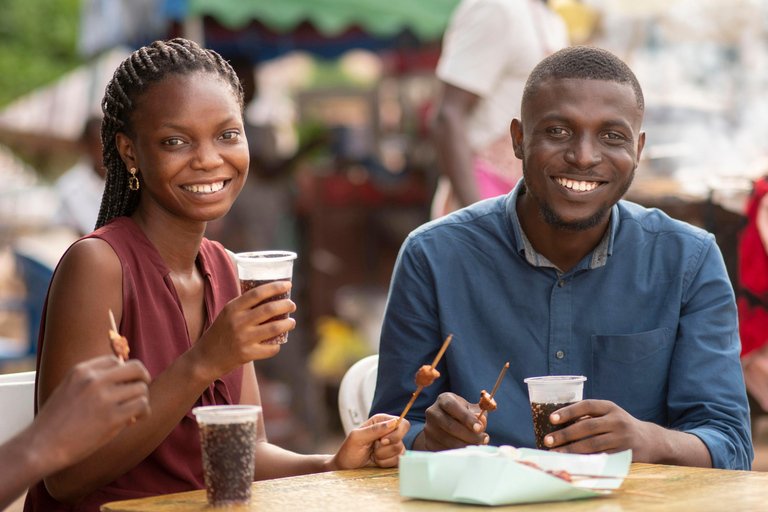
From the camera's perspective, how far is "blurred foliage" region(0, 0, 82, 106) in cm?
2739

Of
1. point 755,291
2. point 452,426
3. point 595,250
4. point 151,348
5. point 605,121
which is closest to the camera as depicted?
point 452,426

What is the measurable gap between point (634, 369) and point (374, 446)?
2.86 feet

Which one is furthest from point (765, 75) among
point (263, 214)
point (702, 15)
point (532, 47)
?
point (263, 214)

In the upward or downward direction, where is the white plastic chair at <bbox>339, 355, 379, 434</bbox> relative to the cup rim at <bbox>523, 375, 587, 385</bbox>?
downward

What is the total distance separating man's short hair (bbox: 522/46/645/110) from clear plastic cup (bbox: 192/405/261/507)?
1.53 meters

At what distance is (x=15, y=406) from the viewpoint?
2771mm

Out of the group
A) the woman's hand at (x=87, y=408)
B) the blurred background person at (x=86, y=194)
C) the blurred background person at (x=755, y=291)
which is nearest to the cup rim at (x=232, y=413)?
the woman's hand at (x=87, y=408)

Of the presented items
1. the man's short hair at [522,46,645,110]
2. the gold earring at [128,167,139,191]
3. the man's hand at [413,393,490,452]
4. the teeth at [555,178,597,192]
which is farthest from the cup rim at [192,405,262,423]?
the man's short hair at [522,46,645,110]

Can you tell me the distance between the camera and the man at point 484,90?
4676 millimetres

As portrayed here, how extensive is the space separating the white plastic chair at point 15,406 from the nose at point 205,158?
0.84m

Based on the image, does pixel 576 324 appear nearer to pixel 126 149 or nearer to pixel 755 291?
pixel 126 149

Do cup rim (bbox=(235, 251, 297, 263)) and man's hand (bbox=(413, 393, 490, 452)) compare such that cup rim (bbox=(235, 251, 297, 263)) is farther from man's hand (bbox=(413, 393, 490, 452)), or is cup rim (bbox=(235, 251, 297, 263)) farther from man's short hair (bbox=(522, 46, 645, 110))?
man's short hair (bbox=(522, 46, 645, 110))

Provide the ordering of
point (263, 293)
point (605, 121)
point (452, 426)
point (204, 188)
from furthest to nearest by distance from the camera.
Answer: point (605, 121), point (204, 188), point (452, 426), point (263, 293)

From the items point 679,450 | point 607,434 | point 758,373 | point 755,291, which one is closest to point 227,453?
point 607,434
